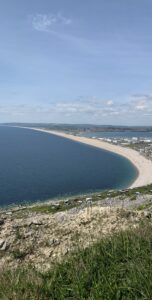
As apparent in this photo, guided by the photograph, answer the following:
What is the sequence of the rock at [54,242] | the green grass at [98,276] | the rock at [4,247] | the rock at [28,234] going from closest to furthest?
1. the green grass at [98,276]
2. the rock at [54,242]
3. the rock at [4,247]
4. the rock at [28,234]

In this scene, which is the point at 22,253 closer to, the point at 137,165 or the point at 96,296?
the point at 96,296

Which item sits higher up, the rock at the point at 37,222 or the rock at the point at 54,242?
the rock at the point at 37,222

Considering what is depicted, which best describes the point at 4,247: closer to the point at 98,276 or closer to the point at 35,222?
the point at 35,222

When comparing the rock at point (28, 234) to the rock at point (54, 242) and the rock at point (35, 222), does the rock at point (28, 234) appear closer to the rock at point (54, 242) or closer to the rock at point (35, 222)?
the rock at point (35, 222)

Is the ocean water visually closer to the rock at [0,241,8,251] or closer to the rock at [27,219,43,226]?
the rock at [27,219,43,226]

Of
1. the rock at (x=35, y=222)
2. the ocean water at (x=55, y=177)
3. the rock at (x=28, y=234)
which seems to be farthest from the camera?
the ocean water at (x=55, y=177)

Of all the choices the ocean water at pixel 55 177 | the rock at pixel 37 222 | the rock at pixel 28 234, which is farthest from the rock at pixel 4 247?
the ocean water at pixel 55 177

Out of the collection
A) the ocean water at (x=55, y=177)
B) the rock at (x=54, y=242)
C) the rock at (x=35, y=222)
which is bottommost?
the ocean water at (x=55, y=177)

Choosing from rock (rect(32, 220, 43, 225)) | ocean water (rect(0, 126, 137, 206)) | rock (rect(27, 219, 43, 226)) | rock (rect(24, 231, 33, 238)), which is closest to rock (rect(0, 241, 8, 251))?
rock (rect(24, 231, 33, 238))
